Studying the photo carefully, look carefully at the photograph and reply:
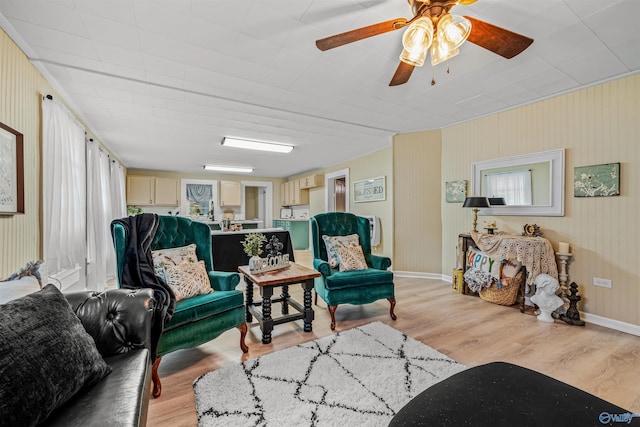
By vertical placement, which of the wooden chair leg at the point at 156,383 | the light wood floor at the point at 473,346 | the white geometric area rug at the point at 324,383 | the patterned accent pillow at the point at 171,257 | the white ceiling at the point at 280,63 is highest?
the white ceiling at the point at 280,63

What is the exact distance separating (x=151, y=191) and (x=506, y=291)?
788 centimetres

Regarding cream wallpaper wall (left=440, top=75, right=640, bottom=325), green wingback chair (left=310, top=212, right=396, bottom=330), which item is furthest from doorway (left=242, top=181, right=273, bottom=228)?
cream wallpaper wall (left=440, top=75, right=640, bottom=325)

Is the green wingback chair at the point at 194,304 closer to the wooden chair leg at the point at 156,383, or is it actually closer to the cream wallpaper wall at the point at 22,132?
the wooden chair leg at the point at 156,383

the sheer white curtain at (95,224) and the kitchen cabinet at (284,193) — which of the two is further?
the kitchen cabinet at (284,193)

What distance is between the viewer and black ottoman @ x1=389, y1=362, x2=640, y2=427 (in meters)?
0.84

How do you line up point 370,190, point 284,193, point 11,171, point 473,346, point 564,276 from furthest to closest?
point 284,193 → point 370,190 → point 564,276 → point 473,346 → point 11,171

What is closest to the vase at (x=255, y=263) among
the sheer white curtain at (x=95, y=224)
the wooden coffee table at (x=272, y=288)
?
the wooden coffee table at (x=272, y=288)

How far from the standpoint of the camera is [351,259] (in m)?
2.92

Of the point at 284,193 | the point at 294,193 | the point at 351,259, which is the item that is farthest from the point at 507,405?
the point at 284,193

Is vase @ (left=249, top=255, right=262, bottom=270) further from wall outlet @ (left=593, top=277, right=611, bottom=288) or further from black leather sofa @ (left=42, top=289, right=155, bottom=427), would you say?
wall outlet @ (left=593, top=277, right=611, bottom=288)

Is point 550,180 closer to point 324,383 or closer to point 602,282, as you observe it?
point 602,282

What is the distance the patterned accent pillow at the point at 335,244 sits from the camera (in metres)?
2.92

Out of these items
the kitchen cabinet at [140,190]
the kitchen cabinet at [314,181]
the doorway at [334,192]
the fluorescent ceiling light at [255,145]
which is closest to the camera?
the fluorescent ceiling light at [255,145]

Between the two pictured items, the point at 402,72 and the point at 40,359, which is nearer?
the point at 40,359
